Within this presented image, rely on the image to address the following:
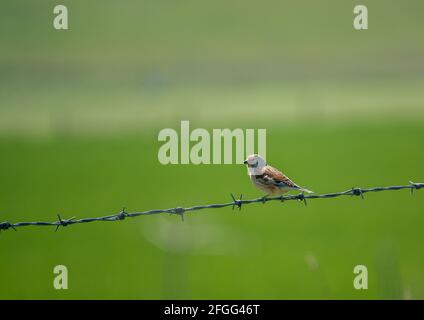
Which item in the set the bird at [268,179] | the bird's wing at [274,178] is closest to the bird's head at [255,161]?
the bird at [268,179]

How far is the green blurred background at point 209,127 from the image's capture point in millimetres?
16078

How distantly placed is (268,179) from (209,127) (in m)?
20.7

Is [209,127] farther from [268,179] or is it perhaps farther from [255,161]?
[268,179]

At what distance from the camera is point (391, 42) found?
6075 cm

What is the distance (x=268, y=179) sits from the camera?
10883 mm

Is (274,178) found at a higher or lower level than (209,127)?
lower

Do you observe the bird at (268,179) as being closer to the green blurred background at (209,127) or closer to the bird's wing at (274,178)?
the bird's wing at (274,178)

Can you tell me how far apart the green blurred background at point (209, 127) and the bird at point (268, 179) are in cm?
105

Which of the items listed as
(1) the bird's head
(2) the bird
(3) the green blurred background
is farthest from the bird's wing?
(3) the green blurred background

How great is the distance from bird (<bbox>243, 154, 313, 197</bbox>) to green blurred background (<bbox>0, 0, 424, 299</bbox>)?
1.05 metres

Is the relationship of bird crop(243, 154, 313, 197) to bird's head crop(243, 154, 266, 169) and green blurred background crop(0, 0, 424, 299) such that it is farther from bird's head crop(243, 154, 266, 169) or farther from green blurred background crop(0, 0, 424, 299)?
green blurred background crop(0, 0, 424, 299)

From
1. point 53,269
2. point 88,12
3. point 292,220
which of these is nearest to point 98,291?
point 53,269

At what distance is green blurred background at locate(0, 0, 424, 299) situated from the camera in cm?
1608

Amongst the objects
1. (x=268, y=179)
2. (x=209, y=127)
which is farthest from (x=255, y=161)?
(x=209, y=127)
